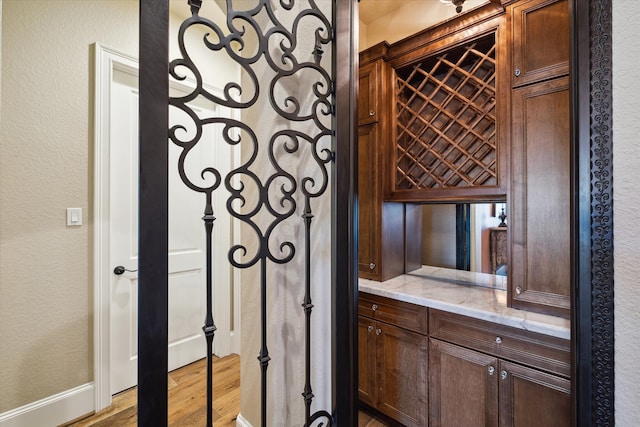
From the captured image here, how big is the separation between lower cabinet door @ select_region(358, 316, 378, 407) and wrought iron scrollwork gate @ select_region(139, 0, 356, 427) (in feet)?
2.45

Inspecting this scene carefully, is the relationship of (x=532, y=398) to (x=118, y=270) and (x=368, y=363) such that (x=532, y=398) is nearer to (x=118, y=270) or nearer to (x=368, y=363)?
(x=368, y=363)

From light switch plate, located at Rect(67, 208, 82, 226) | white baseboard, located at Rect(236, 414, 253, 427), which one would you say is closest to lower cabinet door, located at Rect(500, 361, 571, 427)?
white baseboard, located at Rect(236, 414, 253, 427)

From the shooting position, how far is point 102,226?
1.92 meters

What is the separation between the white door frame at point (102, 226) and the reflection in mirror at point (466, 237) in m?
2.24

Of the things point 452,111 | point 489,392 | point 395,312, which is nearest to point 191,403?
point 395,312

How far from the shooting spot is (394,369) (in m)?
1.68

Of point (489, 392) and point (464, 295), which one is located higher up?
point (464, 295)

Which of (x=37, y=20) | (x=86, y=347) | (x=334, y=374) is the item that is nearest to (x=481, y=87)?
(x=334, y=374)

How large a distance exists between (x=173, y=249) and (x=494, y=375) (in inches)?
89.9

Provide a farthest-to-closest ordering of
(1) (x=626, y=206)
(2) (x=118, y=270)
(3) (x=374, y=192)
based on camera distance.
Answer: (2) (x=118, y=270), (3) (x=374, y=192), (1) (x=626, y=206)

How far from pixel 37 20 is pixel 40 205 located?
42.4 inches

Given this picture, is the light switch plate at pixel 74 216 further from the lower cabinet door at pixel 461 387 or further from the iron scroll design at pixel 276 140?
the lower cabinet door at pixel 461 387

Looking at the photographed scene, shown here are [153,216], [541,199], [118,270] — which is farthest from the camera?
[118,270]

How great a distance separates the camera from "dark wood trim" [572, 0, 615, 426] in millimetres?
855
